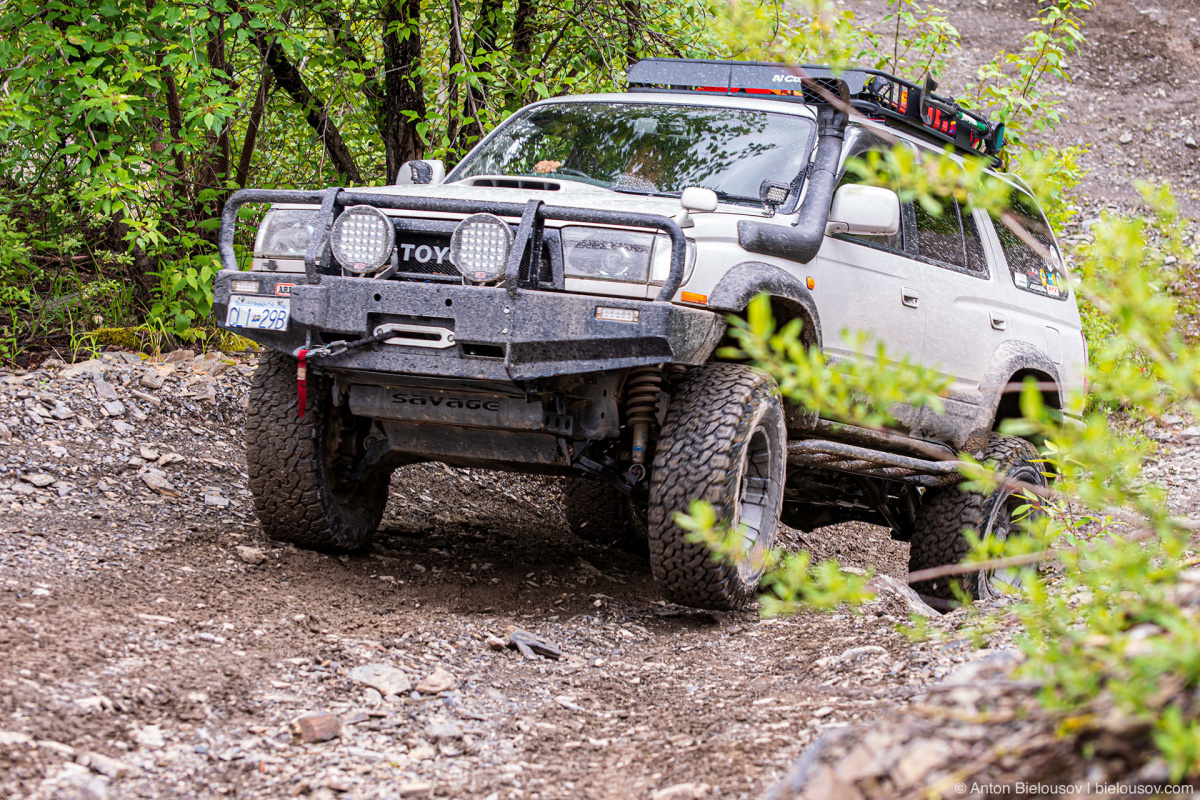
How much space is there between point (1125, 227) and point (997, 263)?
4.08 meters

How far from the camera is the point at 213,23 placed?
19.4ft

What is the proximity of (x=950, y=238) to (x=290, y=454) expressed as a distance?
3.38 metres

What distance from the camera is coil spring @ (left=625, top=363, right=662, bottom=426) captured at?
4.19m

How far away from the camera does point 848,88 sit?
4.86m

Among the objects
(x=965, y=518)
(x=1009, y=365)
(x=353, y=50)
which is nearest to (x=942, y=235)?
(x=1009, y=365)

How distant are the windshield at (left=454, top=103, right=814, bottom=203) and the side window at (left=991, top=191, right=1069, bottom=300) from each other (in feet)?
6.00

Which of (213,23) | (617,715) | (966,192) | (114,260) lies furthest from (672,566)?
(114,260)

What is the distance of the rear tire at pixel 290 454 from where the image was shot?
4.42 meters

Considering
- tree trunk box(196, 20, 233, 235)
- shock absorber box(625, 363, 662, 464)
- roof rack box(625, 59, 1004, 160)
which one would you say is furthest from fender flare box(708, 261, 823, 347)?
tree trunk box(196, 20, 233, 235)

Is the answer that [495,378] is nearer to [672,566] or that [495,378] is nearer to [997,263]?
[672,566]

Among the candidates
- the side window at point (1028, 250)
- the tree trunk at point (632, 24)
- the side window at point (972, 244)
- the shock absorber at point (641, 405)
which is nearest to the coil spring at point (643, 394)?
the shock absorber at point (641, 405)

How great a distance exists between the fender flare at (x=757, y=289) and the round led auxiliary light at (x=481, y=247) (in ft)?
2.45

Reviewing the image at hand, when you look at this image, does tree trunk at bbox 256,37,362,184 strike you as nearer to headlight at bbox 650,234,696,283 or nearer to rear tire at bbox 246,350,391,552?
rear tire at bbox 246,350,391,552

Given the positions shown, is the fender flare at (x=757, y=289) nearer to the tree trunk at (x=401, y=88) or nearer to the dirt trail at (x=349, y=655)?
the dirt trail at (x=349, y=655)
